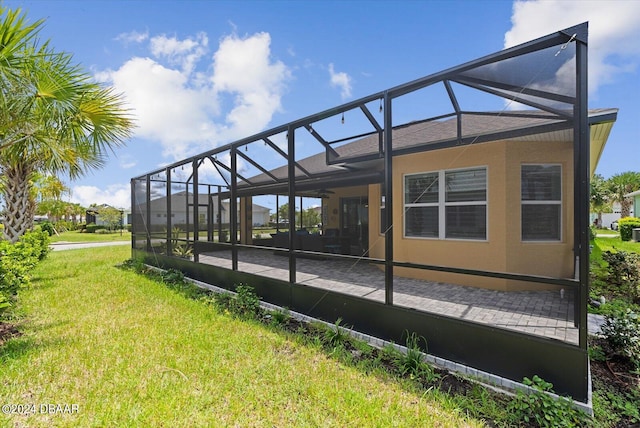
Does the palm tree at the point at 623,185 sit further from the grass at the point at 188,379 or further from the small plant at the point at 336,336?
the grass at the point at 188,379

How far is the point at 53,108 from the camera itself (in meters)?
4.60

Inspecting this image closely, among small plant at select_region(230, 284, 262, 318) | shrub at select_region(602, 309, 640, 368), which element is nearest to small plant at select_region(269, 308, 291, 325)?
small plant at select_region(230, 284, 262, 318)

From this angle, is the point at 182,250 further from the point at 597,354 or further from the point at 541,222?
the point at 597,354

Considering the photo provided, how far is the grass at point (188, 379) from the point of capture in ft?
8.34

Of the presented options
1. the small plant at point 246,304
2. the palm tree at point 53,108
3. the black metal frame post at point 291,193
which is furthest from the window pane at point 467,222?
the palm tree at point 53,108

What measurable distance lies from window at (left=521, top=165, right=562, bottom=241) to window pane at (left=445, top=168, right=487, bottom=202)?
66 cm

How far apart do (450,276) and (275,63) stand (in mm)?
7481

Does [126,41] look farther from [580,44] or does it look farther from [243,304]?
[580,44]

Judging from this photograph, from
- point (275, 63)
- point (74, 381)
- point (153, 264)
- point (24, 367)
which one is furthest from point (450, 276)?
point (153, 264)

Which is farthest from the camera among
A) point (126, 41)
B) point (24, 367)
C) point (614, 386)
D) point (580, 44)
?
point (126, 41)

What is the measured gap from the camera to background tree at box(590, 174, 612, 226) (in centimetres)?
3075

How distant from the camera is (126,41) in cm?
745

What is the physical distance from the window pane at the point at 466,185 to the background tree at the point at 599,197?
32.6 metres

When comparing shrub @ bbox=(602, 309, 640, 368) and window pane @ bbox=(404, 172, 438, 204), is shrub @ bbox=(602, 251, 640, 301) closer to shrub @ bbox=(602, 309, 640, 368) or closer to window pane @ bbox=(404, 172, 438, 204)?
shrub @ bbox=(602, 309, 640, 368)
